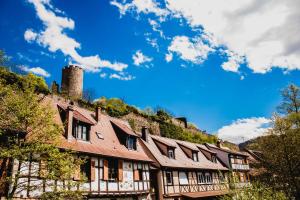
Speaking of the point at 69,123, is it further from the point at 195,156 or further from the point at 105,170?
the point at 195,156

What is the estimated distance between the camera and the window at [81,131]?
70.4 feet

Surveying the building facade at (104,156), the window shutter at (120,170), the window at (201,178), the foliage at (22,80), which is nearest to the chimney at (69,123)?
the building facade at (104,156)

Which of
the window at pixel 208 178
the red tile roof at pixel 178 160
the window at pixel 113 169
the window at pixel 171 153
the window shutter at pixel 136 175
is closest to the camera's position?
the window at pixel 113 169

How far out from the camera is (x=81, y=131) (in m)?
22.0

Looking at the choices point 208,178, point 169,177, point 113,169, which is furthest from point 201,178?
point 113,169

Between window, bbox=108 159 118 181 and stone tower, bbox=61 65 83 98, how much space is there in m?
27.1

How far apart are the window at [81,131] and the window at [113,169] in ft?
8.47

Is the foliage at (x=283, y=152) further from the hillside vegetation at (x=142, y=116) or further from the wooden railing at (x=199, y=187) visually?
the hillside vegetation at (x=142, y=116)

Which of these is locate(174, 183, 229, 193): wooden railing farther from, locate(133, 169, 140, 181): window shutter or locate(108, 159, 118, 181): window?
locate(108, 159, 118, 181): window

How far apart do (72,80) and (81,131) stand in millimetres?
28246

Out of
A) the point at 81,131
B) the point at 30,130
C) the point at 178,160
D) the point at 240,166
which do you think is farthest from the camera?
the point at 240,166

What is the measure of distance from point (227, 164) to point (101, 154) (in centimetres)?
2581

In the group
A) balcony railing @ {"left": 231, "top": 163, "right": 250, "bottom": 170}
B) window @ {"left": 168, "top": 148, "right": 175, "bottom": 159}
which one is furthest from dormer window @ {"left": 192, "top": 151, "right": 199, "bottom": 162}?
balcony railing @ {"left": 231, "top": 163, "right": 250, "bottom": 170}

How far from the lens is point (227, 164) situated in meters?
41.2
